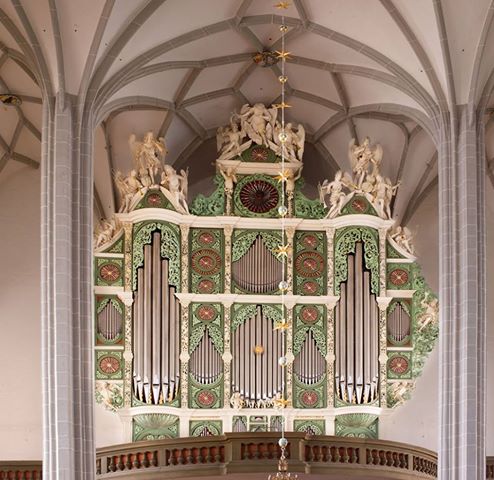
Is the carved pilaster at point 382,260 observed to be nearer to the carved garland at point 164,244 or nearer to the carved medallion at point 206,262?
the carved medallion at point 206,262

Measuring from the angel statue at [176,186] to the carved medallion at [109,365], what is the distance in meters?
3.46

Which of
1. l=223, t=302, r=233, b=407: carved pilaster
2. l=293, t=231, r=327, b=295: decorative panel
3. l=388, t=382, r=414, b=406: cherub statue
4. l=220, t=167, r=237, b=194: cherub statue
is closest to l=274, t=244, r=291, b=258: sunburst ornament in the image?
l=293, t=231, r=327, b=295: decorative panel

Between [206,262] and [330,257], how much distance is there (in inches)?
103

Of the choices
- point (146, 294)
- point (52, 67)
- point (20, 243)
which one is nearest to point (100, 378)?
point (146, 294)

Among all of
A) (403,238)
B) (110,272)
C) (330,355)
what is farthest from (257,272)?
(403,238)

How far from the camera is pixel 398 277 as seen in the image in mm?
35469

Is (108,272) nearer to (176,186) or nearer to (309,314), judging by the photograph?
(176,186)

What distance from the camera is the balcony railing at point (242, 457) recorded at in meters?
33.4

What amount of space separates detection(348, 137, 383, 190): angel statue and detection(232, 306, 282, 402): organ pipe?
3.87m

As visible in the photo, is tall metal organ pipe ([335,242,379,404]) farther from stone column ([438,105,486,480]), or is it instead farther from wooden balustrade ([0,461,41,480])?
wooden balustrade ([0,461,41,480])

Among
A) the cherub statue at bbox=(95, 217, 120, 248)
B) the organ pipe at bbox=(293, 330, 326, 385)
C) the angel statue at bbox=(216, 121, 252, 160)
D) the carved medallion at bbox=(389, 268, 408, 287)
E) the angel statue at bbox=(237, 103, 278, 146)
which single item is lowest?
the organ pipe at bbox=(293, 330, 326, 385)

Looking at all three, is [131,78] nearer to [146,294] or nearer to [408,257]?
[146,294]

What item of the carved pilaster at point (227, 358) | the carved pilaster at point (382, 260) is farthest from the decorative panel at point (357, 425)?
the carved pilaster at point (382, 260)

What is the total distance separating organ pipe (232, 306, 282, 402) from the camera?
34.8 m
